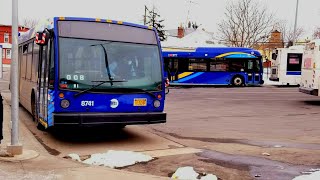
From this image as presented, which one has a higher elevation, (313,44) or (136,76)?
(313,44)

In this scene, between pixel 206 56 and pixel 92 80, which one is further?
pixel 206 56

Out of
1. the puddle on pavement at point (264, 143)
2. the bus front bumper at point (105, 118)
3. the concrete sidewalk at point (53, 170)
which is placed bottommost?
the puddle on pavement at point (264, 143)

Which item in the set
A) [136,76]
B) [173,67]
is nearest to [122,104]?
[136,76]

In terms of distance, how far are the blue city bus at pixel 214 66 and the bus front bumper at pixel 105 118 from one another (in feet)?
82.2

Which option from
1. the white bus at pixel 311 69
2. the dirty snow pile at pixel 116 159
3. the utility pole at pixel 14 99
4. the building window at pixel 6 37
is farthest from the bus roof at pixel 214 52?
the building window at pixel 6 37

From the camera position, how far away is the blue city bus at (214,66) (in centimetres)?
3438

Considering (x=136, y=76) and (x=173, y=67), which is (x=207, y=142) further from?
(x=173, y=67)

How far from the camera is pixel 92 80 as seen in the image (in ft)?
29.6

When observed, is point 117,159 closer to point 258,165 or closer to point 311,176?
point 258,165

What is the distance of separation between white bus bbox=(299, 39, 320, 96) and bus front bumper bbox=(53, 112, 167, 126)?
1176 cm

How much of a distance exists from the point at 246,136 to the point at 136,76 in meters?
3.33

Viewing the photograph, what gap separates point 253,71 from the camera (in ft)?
113

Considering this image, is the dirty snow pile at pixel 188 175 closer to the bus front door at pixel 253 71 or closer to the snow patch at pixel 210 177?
the snow patch at pixel 210 177

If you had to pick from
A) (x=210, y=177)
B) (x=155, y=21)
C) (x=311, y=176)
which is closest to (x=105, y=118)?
(x=210, y=177)
